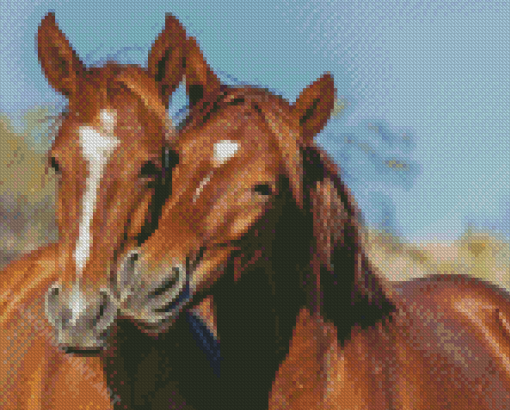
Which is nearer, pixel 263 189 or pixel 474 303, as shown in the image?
pixel 263 189

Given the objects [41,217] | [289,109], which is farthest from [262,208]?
[41,217]

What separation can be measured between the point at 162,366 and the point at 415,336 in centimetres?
99

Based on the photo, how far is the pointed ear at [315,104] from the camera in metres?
2.26

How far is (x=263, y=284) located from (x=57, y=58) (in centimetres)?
108

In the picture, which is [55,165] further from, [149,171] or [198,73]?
[198,73]

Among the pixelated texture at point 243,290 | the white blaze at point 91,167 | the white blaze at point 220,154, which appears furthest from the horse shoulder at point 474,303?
the white blaze at point 91,167

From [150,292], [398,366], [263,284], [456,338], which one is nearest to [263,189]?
[263,284]

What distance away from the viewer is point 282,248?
2.26m

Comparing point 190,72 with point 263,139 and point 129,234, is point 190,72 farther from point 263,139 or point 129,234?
point 129,234

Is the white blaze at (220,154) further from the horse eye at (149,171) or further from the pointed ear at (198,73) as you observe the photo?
the pointed ear at (198,73)

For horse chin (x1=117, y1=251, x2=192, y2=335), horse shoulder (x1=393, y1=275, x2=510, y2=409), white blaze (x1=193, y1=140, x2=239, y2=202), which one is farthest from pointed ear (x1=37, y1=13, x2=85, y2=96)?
horse shoulder (x1=393, y1=275, x2=510, y2=409)

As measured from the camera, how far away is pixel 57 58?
231 centimetres

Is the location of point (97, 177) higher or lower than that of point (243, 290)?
higher

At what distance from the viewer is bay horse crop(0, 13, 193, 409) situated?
1857 mm
